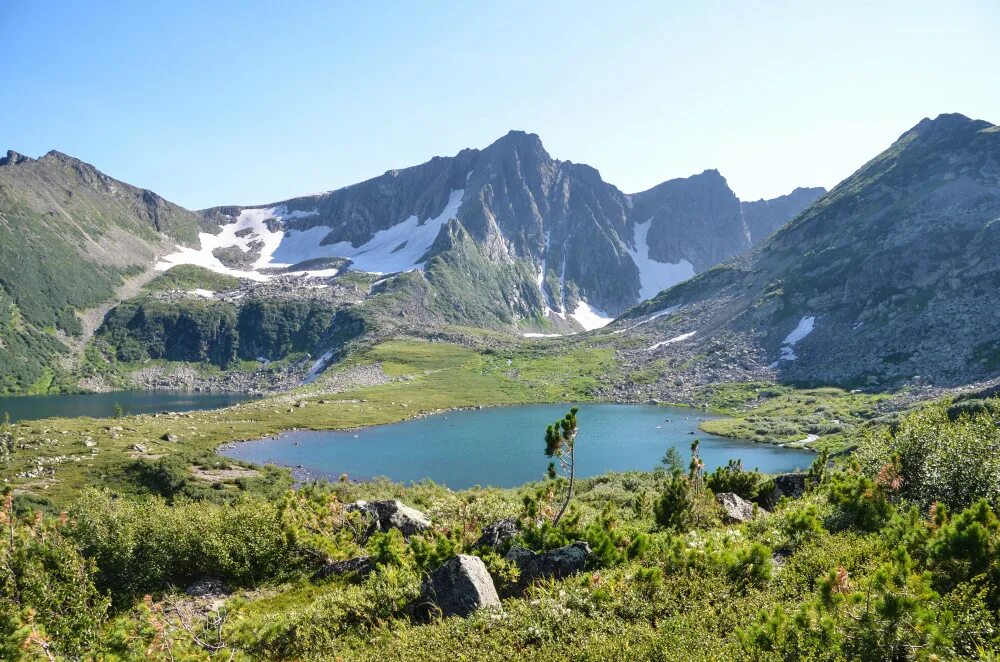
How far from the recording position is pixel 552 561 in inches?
663

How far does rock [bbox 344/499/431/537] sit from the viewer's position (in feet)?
89.1

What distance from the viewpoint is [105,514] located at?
80.2ft

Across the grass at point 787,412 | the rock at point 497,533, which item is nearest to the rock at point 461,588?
the rock at point 497,533

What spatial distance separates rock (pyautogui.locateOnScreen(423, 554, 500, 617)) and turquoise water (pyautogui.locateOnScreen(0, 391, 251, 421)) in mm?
151328

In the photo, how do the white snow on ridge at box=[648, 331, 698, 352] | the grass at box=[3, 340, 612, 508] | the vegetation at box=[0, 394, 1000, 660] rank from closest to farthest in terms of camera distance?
the vegetation at box=[0, 394, 1000, 660]
the grass at box=[3, 340, 612, 508]
the white snow on ridge at box=[648, 331, 698, 352]

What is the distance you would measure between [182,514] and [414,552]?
49.6 feet

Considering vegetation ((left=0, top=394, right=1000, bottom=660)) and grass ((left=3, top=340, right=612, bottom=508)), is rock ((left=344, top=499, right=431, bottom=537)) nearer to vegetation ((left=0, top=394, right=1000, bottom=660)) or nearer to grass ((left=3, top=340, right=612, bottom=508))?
vegetation ((left=0, top=394, right=1000, bottom=660))

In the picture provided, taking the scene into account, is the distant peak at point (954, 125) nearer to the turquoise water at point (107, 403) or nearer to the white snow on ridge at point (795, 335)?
the white snow on ridge at point (795, 335)

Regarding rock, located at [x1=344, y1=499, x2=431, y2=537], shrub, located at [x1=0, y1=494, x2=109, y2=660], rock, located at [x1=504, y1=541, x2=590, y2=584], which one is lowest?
rock, located at [x1=344, y1=499, x2=431, y2=537]

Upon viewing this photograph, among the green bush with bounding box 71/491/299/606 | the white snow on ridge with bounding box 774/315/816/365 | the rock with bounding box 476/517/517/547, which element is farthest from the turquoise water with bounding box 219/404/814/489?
the rock with bounding box 476/517/517/547

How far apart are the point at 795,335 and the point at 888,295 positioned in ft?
82.9

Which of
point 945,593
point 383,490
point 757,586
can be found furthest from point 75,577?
point 383,490

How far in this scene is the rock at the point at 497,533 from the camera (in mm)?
20219

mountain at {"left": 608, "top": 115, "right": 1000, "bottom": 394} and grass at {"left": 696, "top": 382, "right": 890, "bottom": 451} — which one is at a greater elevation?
mountain at {"left": 608, "top": 115, "right": 1000, "bottom": 394}
